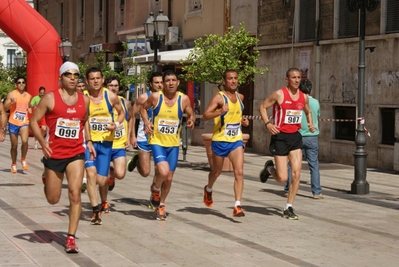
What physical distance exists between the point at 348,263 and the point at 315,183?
6060 millimetres

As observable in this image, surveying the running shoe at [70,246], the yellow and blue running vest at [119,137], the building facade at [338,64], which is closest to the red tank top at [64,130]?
the running shoe at [70,246]

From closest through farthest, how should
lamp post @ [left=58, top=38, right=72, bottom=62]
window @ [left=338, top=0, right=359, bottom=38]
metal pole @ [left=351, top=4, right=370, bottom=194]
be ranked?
1. metal pole @ [left=351, top=4, right=370, bottom=194]
2. window @ [left=338, top=0, right=359, bottom=38]
3. lamp post @ [left=58, top=38, right=72, bottom=62]

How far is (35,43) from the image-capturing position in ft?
115

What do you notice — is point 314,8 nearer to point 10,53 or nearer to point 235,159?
point 235,159

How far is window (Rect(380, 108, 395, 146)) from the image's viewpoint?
21.2m

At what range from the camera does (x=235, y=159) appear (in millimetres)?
12266

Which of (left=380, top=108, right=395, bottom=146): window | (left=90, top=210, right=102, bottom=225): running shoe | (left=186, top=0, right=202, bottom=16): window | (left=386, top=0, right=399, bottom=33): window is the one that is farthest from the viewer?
(left=186, top=0, right=202, bottom=16): window

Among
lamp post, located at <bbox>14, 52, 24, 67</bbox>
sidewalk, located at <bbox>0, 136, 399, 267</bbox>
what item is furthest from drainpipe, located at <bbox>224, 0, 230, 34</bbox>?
lamp post, located at <bbox>14, 52, 24, 67</bbox>

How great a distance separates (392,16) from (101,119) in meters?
10.9

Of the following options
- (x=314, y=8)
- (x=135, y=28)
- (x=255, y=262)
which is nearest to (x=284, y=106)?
(x=255, y=262)

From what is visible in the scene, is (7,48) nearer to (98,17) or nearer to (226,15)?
(98,17)

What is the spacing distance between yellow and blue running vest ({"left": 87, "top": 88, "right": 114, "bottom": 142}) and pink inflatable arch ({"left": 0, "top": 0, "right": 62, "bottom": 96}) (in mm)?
22231

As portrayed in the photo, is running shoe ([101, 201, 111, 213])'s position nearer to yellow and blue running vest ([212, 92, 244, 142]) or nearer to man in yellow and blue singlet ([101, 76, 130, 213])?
man in yellow and blue singlet ([101, 76, 130, 213])

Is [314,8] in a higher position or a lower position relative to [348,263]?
higher
